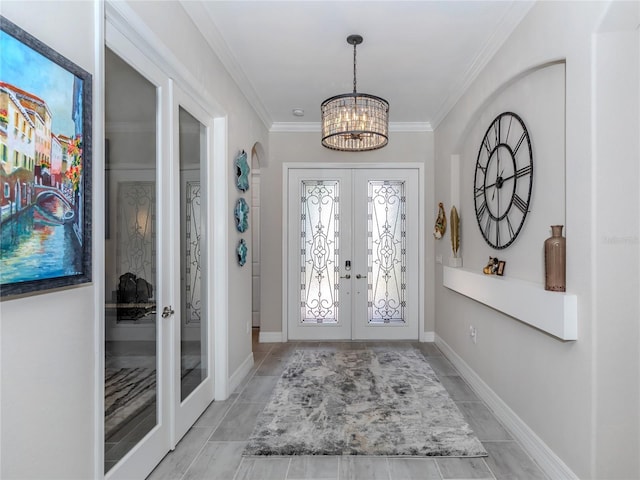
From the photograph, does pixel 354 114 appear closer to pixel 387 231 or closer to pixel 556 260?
pixel 556 260

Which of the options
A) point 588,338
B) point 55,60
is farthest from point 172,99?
point 588,338

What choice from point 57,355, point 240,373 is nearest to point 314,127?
point 240,373

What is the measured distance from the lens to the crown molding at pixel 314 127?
479 centimetres

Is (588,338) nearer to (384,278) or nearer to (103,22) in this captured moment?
(103,22)

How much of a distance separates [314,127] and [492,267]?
285cm

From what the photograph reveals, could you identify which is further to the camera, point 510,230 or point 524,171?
point 510,230

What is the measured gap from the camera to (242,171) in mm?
3469

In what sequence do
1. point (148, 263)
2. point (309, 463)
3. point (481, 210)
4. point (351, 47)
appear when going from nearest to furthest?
point (148, 263) < point (309, 463) < point (351, 47) < point (481, 210)

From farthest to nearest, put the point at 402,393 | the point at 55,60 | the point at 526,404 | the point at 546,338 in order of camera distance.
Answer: the point at 402,393 < the point at 526,404 < the point at 546,338 < the point at 55,60

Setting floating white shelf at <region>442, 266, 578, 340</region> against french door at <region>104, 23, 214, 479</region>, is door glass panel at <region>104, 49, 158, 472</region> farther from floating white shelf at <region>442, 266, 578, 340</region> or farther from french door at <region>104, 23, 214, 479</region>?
floating white shelf at <region>442, 266, 578, 340</region>

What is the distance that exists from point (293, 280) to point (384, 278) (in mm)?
1183

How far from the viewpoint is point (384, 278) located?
4.89 metres

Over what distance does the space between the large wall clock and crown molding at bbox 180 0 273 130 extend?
2.17m

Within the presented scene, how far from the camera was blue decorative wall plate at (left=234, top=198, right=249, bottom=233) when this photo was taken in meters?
3.39
